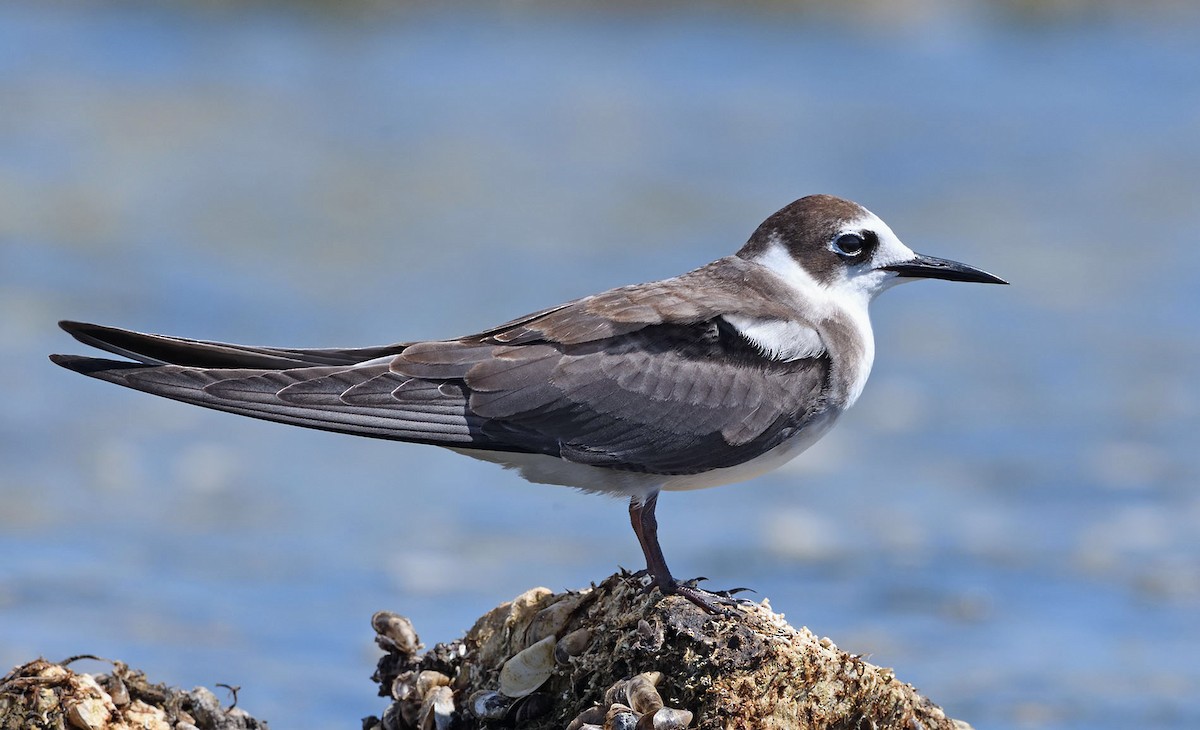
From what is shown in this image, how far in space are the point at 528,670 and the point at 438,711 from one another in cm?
37

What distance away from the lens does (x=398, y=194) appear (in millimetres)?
16328

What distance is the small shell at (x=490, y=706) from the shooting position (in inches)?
209

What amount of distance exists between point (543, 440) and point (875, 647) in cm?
334

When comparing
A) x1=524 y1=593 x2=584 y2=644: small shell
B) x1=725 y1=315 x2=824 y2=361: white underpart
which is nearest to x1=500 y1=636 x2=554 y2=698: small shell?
x1=524 y1=593 x2=584 y2=644: small shell

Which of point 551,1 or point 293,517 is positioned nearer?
point 293,517

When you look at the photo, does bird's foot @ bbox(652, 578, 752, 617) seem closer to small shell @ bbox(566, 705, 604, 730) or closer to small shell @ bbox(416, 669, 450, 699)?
small shell @ bbox(566, 705, 604, 730)

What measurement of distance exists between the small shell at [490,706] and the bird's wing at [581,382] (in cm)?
90

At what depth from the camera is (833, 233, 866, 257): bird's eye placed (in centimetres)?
652

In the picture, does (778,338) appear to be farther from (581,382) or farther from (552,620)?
(552,620)

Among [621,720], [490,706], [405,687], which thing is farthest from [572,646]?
[405,687]

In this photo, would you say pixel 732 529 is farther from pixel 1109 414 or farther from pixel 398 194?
pixel 398 194

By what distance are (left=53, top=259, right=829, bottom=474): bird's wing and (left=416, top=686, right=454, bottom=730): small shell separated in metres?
0.87

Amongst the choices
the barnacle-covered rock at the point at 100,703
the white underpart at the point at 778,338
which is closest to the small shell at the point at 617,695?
the barnacle-covered rock at the point at 100,703

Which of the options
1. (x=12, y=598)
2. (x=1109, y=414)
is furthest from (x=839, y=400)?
(x=1109, y=414)
